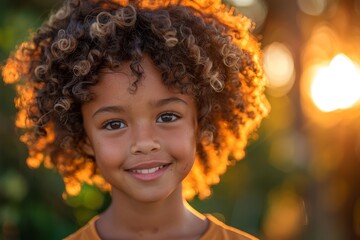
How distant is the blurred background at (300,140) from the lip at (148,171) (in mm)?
2113

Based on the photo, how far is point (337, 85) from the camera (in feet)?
18.0

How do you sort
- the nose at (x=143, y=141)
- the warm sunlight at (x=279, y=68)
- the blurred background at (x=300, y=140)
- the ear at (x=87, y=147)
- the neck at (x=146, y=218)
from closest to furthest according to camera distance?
the nose at (x=143, y=141) < the neck at (x=146, y=218) < the ear at (x=87, y=147) < the blurred background at (x=300, y=140) < the warm sunlight at (x=279, y=68)

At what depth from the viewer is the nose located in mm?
2797

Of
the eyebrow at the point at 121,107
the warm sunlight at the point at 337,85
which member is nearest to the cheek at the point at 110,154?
the eyebrow at the point at 121,107

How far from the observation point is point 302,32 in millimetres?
5496

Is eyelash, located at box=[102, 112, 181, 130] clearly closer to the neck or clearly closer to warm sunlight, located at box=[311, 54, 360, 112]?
the neck

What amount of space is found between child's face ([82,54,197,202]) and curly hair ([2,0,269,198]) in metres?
0.04

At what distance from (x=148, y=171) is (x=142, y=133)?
0.14m

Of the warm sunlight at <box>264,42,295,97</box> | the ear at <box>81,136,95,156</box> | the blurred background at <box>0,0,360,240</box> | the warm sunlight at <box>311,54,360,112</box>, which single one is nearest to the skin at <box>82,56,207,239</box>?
the ear at <box>81,136,95,156</box>

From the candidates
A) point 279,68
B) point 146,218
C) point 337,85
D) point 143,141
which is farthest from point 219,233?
point 279,68

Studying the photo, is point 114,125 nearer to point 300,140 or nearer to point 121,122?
point 121,122

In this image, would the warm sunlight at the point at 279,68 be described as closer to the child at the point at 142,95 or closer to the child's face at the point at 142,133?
the child at the point at 142,95

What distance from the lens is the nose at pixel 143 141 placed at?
280 centimetres

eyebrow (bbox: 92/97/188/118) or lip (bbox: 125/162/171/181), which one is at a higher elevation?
eyebrow (bbox: 92/97/188/118)
